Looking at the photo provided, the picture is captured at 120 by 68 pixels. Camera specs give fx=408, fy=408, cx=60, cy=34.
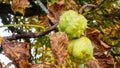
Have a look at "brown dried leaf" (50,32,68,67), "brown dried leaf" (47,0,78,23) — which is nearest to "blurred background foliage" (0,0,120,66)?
"brown dried leaf" (47,0,78,23)

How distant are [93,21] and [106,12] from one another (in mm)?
164

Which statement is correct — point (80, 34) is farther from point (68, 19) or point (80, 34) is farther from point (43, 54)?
point (43, 54)

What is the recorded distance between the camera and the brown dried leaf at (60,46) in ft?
4.36

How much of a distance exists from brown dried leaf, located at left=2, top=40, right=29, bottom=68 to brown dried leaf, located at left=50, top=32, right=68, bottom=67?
112mm

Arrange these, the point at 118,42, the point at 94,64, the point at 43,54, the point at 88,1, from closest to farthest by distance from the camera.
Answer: the point at 94,64 < the point at 88,1 < the point at 118,42 < the point at 43,54

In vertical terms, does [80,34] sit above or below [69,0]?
below

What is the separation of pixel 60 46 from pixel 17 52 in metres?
0.16

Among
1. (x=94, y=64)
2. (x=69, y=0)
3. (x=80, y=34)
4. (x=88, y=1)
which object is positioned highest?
(x=88, y=1)

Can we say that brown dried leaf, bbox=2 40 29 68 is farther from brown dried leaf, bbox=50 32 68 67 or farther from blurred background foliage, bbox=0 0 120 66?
blurred background foliage, bbox=0 0 120 66

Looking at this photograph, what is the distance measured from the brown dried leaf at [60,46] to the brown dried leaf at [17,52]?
0.11 meters

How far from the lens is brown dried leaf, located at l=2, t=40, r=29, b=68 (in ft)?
4.49

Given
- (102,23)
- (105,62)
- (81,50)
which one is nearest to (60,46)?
(81,50)

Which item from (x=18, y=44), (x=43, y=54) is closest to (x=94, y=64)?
(x=18, y=44)

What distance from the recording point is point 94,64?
1.37 m
